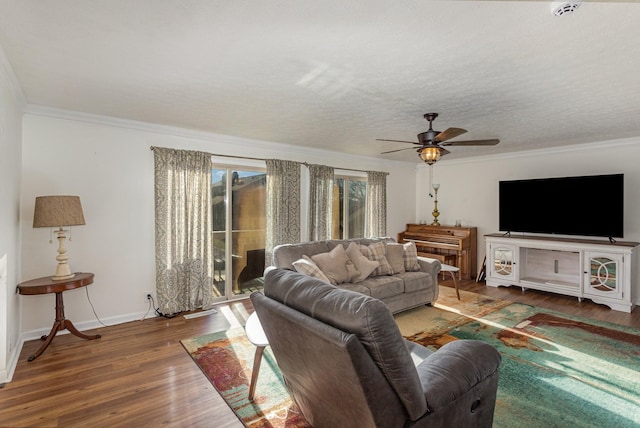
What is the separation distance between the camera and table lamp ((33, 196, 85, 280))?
314 cm

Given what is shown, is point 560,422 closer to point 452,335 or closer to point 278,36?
point 452,335

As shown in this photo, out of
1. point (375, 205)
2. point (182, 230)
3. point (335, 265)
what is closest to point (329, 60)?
point (335, 265)

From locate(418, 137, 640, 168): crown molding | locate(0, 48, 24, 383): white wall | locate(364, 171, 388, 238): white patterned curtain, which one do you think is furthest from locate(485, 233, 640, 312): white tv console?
locate(0, 48, 24, 383): white wall

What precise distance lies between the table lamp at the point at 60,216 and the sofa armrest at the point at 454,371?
3.46 m

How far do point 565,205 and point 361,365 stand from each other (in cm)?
539

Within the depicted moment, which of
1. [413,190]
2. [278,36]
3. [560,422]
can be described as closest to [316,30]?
[278,36]

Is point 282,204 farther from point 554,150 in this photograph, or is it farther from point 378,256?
point 554,150

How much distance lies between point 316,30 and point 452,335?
10.8ft

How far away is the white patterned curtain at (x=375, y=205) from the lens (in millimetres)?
6547

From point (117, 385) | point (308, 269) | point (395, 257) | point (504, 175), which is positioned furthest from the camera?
point (504, 175)

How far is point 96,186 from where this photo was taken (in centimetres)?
379

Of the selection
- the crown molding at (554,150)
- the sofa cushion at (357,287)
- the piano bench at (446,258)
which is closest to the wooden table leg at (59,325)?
the sofa cushion at (357,287)

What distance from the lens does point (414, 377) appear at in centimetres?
142

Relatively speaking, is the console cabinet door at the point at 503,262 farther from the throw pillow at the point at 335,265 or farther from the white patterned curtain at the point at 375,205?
the throw pillow at the point at 335,265
